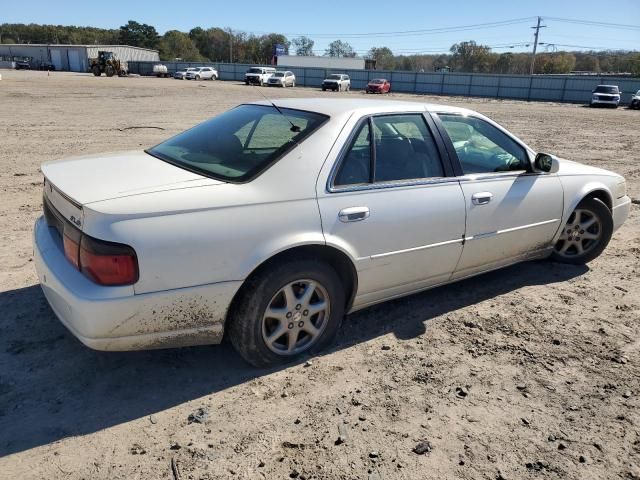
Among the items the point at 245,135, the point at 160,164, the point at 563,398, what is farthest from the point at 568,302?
the point at 160,164

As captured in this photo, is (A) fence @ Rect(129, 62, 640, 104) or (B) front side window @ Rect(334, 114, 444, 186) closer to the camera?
(B) front side window @ Rect(334, 114, 444, 186)

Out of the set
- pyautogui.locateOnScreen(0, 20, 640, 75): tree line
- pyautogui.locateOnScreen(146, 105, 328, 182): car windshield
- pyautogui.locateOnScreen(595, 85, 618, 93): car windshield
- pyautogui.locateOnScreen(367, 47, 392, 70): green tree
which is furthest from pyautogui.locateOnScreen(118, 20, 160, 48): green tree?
pyautogui.locateOnScreen(146, 105, 328, 182): car windshield

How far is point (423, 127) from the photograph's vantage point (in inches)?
149

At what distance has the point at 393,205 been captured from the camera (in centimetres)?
339

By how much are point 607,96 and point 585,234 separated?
38786 mm

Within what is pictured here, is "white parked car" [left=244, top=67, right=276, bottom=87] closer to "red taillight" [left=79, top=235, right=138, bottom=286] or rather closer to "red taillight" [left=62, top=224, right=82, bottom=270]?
"red taillight" [left=62, top=224, right=82, bottom=270]

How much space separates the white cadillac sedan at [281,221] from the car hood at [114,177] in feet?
0.04

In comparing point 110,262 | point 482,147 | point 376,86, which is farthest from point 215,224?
point 376,86

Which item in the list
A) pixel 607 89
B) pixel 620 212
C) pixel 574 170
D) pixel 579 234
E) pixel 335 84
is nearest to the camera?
pixel 574 170

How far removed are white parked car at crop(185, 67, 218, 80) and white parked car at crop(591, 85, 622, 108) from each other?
42537 mm

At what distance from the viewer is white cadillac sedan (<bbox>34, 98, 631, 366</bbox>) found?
8.63 feet

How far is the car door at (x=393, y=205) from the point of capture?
3203mm

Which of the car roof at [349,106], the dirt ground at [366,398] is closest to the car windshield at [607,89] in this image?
the dirt ground at [366,398]

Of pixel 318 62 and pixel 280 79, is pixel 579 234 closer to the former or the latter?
pixel 280 79
